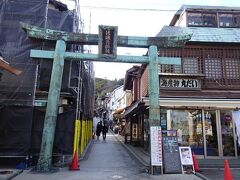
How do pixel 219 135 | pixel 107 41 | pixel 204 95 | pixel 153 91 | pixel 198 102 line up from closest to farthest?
pixel 153 91
pixel 107 41
pixel 198 102
pixel 219 135
pixel 204 95

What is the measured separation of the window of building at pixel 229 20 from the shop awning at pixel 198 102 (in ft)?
23.8

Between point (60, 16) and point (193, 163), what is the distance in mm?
10218

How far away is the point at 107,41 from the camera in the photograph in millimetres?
12375

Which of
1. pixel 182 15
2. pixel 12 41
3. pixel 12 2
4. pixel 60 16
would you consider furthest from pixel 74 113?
pixel 182 15

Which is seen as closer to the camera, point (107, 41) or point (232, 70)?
point (107, 41)

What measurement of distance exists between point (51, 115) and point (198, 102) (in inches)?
325

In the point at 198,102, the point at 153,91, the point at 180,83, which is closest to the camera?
the point at 153,91

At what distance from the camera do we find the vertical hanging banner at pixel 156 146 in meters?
11.1

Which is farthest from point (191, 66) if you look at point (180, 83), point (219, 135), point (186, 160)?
point (186, 160)

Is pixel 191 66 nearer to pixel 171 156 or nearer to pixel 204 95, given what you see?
pixel 204 95

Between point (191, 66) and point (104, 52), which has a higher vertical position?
point (191, 66)

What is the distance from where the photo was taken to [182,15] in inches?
800

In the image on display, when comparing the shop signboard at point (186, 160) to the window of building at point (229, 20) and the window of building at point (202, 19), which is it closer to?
the window of building at point (202, 19)

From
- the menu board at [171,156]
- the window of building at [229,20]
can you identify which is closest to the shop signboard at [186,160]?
the menu board at [171,156]
